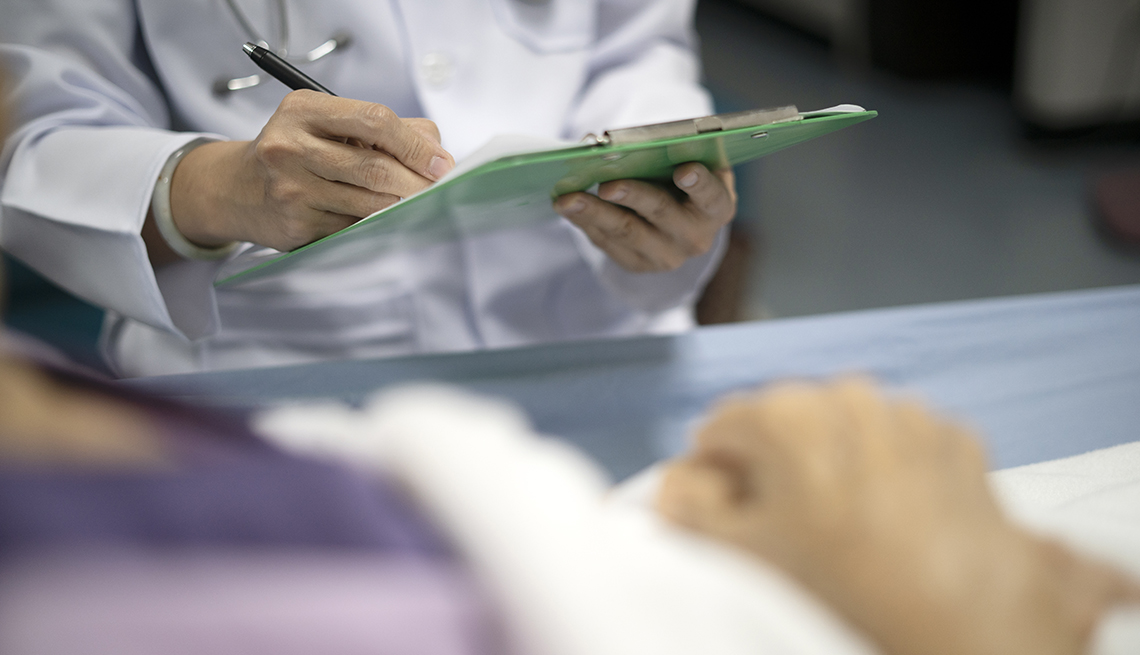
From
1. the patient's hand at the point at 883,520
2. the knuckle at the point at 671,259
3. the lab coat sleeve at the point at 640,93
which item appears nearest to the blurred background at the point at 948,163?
the lab coat sleeve at the point at 640,93

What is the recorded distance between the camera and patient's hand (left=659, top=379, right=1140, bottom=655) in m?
0.28

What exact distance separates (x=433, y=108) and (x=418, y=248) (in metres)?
0.13

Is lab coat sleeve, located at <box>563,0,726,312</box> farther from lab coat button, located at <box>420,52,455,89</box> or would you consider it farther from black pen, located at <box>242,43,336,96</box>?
black pen, located at <box>242,43,336,96</box>

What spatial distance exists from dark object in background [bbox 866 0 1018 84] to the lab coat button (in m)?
2.37

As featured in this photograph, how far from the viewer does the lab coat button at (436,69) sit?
Result: 63cm

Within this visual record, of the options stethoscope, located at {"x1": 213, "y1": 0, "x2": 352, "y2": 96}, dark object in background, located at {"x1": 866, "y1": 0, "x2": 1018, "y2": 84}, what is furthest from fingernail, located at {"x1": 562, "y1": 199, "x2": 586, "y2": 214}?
dark object in background, located at {"x1": 866, "y1": 0, "x2": 1018, "y2": 84}

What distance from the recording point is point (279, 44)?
0.54 metres

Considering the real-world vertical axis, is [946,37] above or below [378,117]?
below

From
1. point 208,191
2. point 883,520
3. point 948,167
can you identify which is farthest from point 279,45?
point 948,167

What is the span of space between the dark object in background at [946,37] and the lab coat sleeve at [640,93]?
2.09m

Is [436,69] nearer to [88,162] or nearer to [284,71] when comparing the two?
[284,71]

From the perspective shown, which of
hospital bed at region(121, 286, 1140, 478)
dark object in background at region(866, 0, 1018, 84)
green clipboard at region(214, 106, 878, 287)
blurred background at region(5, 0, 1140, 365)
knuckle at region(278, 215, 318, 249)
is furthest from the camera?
dark object in background at region(866, 0, 1018, 84)

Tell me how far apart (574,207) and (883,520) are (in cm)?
33

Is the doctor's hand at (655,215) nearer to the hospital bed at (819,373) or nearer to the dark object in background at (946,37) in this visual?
the hospital bed at (819,373)
